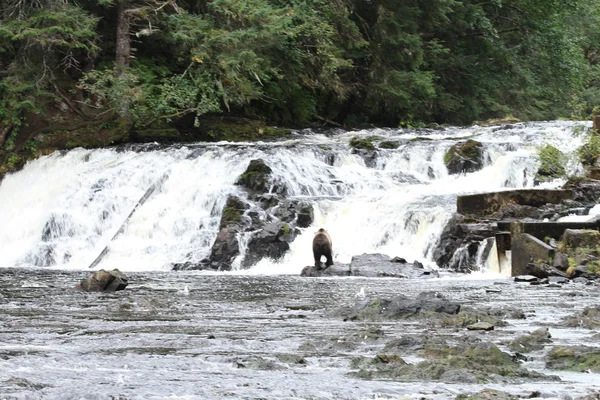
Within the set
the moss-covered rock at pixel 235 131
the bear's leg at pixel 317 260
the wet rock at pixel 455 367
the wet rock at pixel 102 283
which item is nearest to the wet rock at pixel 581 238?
the bear's leg at pixel 317 260

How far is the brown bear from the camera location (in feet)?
61.6

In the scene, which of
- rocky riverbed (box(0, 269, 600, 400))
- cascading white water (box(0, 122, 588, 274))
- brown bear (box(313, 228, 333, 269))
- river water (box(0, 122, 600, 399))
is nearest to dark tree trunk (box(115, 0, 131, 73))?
river water (box(0, 122, 600, 399))

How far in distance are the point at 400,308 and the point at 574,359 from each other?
353cm

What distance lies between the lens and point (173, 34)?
102 ft

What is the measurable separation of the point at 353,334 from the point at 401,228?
11299mm

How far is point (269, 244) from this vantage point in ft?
69.9

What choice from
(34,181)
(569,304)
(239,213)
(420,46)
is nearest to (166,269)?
(239,213)

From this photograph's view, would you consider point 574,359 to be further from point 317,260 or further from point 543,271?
point 317,260

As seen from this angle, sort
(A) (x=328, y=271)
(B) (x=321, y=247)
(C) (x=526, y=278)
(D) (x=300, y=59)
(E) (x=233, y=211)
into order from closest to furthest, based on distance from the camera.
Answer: (C) (x=526, y=278), (A) (x=328, y=271), (B) (x=321, y=247), (E) (x=233, y=211), (D) (x=300, y=59)

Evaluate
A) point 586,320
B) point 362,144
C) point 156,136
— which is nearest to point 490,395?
point 586,320

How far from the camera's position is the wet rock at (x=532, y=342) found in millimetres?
8852

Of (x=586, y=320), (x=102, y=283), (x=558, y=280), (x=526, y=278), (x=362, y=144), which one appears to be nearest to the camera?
(x=586, y=320)

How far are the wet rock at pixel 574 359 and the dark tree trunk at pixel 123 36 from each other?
2531 cm

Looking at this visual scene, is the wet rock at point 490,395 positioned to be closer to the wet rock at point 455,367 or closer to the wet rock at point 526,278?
the wet rock at point 455,367
